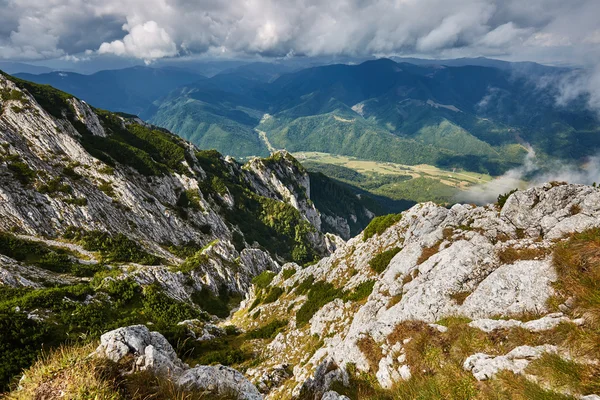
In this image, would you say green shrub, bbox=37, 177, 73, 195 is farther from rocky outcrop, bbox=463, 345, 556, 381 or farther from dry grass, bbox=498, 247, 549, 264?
dry grass, bbox=498, 247, 549, 264

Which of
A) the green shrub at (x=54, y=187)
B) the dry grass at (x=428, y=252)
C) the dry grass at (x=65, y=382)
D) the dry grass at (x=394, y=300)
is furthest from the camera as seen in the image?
the green shrub at (x=54, y=187)

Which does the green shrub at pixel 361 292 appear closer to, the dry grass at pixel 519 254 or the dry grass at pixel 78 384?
the dry grass at pixel 519 254

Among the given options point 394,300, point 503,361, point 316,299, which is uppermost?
point 503,361

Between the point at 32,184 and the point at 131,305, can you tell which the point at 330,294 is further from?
the point at 32,184

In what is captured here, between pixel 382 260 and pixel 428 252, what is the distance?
9.19m

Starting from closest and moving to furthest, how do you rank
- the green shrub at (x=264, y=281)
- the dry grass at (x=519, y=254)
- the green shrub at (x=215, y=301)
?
the dry grass at (x=519, y=254) → the green shrub at (x=215, y=301) → the green shrub at (x=264, y=281)

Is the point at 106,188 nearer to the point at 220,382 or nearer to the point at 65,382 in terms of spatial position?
the point at 220,382

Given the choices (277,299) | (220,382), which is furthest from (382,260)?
(220,382)

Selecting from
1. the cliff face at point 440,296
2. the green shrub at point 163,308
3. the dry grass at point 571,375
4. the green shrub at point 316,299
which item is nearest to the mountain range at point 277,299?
the dry grass at point 571,375

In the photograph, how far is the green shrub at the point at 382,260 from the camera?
38.1 meters

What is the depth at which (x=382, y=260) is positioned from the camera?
3912 cm

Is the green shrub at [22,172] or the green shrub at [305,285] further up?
the green shrub at [22,172]

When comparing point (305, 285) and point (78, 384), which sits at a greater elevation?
point (78, 384)

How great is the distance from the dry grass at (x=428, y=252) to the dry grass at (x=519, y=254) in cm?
720
